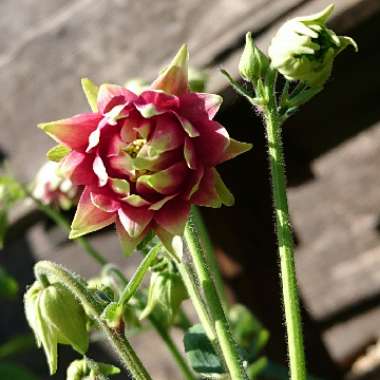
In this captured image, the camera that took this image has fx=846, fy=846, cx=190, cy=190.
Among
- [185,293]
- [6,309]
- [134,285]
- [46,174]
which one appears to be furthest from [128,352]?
[6,309]

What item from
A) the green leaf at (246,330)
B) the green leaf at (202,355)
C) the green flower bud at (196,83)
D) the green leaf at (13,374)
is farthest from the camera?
the green leaf at (13,374)

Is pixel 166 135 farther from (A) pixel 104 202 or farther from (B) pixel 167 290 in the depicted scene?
(B) pixel 167 290

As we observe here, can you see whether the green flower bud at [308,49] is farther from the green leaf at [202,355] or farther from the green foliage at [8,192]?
the green foliage at [8,192]

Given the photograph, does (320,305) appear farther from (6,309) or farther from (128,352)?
(128,352)

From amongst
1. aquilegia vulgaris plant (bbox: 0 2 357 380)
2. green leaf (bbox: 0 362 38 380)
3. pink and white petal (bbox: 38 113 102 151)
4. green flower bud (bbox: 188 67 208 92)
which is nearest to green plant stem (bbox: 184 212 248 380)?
aquilegia vulgaris plant (bbox: 0 2 357 380)

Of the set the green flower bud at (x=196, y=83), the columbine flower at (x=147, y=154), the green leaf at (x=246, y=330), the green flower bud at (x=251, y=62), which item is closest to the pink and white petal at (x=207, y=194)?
the columbine flower at (x=147, y=154)

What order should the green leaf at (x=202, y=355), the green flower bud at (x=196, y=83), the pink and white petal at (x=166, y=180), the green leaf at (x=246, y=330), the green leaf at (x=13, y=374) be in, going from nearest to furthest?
the pink and white petal at (x=166, y=180) → the green leaf at (x=202, y=355) → the green flower bud at (x=196, y=83) → the green leaf at (x=246, y=330) → the green leaf at (x=13, y=374)

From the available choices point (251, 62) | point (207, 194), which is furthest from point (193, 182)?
point (251, 62)
